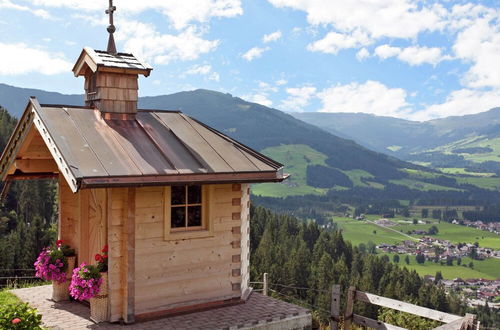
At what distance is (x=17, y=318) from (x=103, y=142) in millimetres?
4761

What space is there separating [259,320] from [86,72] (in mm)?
9109

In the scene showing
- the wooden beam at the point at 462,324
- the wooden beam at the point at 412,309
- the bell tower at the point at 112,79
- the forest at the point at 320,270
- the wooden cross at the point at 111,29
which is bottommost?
the forest at the point at 320,270

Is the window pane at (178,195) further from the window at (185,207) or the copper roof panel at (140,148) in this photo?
the copper roof panel at (140,148)

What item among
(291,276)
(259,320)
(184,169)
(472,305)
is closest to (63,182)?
(184,169)

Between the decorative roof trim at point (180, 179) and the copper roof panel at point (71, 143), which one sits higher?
the copper roof panel at point (71, 143)

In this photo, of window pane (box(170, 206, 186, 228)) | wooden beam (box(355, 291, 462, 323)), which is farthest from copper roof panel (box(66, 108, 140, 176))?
wooden beam (box(355, 291, 462, 323))

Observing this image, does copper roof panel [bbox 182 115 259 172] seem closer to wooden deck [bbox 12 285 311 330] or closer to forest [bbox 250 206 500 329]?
wooden deck [bbox 12 285 311 330]

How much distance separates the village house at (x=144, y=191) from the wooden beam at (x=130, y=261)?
0.02 m

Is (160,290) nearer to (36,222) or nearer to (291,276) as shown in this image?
(36,222)

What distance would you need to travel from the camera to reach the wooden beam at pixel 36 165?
14159mm

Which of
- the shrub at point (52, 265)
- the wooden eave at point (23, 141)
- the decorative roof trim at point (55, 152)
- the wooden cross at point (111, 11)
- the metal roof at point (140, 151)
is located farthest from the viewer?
the wooden cross at point (111, 11)

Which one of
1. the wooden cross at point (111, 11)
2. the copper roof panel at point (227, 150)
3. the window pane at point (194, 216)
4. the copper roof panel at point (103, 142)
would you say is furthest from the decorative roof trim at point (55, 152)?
the wooden cross at point (111, 11)

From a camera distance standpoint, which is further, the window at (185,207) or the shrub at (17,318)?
the window at (185,207)

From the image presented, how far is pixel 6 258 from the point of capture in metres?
55.5
